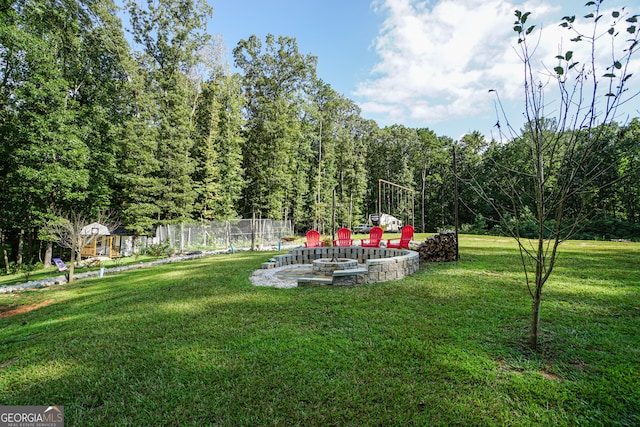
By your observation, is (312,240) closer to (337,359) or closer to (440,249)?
(440,249)

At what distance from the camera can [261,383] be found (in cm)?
222

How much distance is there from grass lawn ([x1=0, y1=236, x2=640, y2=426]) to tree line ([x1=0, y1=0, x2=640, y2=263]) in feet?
12.2

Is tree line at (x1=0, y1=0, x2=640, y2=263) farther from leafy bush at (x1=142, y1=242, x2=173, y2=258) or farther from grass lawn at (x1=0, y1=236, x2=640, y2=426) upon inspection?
grass lawn at (x1=0, y1=236, x2=640, y2=426)

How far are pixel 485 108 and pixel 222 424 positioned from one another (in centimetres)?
371

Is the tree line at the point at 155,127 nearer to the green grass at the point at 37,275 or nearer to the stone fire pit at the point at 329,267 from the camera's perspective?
the green grass at the point at 37,275

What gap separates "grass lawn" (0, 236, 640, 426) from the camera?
1904mm

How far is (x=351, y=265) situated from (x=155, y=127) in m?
15.4

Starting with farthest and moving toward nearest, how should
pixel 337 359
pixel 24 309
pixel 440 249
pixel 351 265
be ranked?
→ 1. pixel 440 249
2. pixel 351 265
3. pixel 24 309
4. pixel 337 359

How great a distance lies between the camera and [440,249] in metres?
7.90

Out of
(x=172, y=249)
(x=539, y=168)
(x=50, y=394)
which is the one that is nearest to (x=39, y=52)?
(x=172, y=249)

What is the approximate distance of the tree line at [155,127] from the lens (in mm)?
12102

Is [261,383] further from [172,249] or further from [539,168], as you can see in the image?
[172,249]

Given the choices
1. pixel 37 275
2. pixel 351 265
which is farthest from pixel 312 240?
pixel 37 275

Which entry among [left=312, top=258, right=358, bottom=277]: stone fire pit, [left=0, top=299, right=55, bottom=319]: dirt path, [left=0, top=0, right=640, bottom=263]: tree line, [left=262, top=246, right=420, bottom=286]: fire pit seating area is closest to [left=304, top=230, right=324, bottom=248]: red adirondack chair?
[left=262, top=246, right=420, bottom=286]: fire pit seating area
